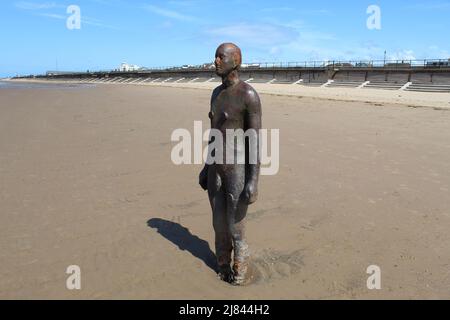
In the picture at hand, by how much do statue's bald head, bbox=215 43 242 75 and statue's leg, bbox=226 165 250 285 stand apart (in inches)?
35.0

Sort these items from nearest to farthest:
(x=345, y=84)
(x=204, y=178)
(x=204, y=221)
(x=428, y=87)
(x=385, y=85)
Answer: (x=204, y=178) < (x=204, y=221) < (x=428, y=87) < (x=385, y=85) < (x=345, y=84)

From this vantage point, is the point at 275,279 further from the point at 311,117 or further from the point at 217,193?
the point at 311,117

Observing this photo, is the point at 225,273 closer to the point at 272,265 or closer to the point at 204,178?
the point at 272,265

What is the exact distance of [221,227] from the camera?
158 inches

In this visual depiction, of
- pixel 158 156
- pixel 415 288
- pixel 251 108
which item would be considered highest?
pixel 251 108

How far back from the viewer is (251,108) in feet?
12.0

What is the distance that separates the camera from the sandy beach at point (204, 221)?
3.86 meters

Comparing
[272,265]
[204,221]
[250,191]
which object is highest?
[250,191]

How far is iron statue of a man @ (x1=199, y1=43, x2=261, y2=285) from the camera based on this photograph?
366cm

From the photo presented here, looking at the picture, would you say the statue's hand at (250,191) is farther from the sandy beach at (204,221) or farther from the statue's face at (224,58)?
the statue's face at (224,58)

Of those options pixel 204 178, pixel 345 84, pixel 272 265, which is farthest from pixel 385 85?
pixel 204 178

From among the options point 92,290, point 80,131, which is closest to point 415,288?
point 92,290

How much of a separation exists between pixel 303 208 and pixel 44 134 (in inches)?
315

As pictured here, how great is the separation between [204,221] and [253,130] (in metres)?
2.06
